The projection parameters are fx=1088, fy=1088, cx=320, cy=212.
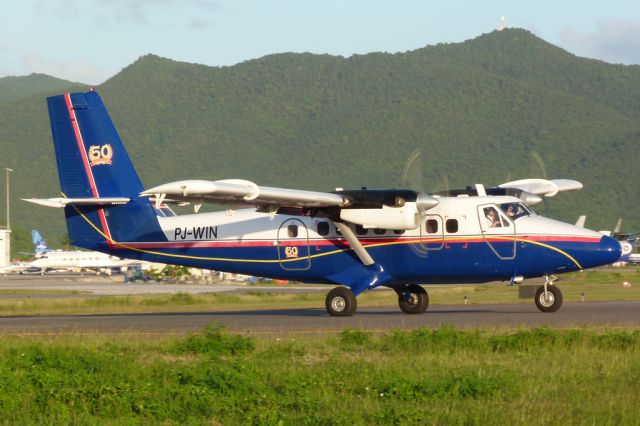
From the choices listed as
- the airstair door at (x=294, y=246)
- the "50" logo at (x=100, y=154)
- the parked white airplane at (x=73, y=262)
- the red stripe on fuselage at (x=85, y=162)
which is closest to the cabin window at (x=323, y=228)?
the airstair door at (x=294, y=246)

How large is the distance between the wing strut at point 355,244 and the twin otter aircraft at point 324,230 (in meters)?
0.03

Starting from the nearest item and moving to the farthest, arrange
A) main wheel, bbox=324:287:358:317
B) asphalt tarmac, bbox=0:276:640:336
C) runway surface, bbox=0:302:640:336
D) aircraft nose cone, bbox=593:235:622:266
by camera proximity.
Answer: asphalt tarmac, bbox=0:276:640:336 < runway surface, bbox=0:302:640:336 < aircraft nose cone, bbox=593:235:622:266 < main wheel, bbox=324:287:358:317

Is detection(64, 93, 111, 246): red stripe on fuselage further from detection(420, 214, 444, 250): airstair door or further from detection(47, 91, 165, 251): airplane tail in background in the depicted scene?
detection(420, 214, 444, 250): airstair door

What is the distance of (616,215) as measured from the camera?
585 ft

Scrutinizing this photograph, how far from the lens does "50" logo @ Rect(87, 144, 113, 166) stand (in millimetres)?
29672

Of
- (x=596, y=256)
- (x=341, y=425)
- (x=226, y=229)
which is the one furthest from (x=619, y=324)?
(x=341, y=425)

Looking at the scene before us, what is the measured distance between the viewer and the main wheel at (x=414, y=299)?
2933 centimetres

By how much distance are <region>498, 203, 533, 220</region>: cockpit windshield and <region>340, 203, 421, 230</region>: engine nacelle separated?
7.24 feet

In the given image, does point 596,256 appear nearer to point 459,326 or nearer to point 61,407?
point 459,326

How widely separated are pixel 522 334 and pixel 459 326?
539cm

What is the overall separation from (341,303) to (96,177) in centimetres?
767

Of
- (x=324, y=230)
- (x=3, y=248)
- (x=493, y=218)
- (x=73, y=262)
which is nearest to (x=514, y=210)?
(x=493, y=218)

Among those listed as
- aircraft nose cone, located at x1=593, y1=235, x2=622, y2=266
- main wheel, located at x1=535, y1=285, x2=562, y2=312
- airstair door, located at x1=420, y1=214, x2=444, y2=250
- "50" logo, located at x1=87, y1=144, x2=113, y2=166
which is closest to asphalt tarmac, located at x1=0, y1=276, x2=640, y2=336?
main wheel, located at x1=535, y1=285, x2=562, y2=312

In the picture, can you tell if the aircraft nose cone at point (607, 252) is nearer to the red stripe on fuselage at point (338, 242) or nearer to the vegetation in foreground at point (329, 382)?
the red stripe on fuselage at point (338, 242)
